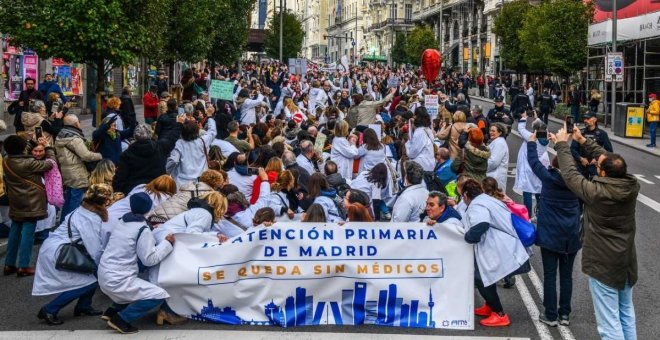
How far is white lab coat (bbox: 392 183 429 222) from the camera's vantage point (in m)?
9.48

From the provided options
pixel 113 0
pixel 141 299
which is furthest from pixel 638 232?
pixel 113 0

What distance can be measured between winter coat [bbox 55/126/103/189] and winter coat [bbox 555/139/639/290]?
7.37m

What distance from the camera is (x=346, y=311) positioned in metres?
8.42

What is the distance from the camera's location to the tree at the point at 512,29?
176 ft

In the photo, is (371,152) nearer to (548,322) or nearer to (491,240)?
(491,240)

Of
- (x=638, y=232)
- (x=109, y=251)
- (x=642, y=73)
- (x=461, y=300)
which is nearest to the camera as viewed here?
(x=109, y=251)

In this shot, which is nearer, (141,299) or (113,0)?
(141,299)

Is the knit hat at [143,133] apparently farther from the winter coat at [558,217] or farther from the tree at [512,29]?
the tree at [512,29]

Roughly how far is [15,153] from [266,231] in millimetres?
3804

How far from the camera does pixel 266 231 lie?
8.37 m

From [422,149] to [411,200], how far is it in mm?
4132

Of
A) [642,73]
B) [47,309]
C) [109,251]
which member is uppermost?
[642,73]

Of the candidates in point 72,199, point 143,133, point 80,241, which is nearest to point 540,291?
point 80,241

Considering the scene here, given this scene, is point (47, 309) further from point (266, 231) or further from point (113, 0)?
point (113, 0)
